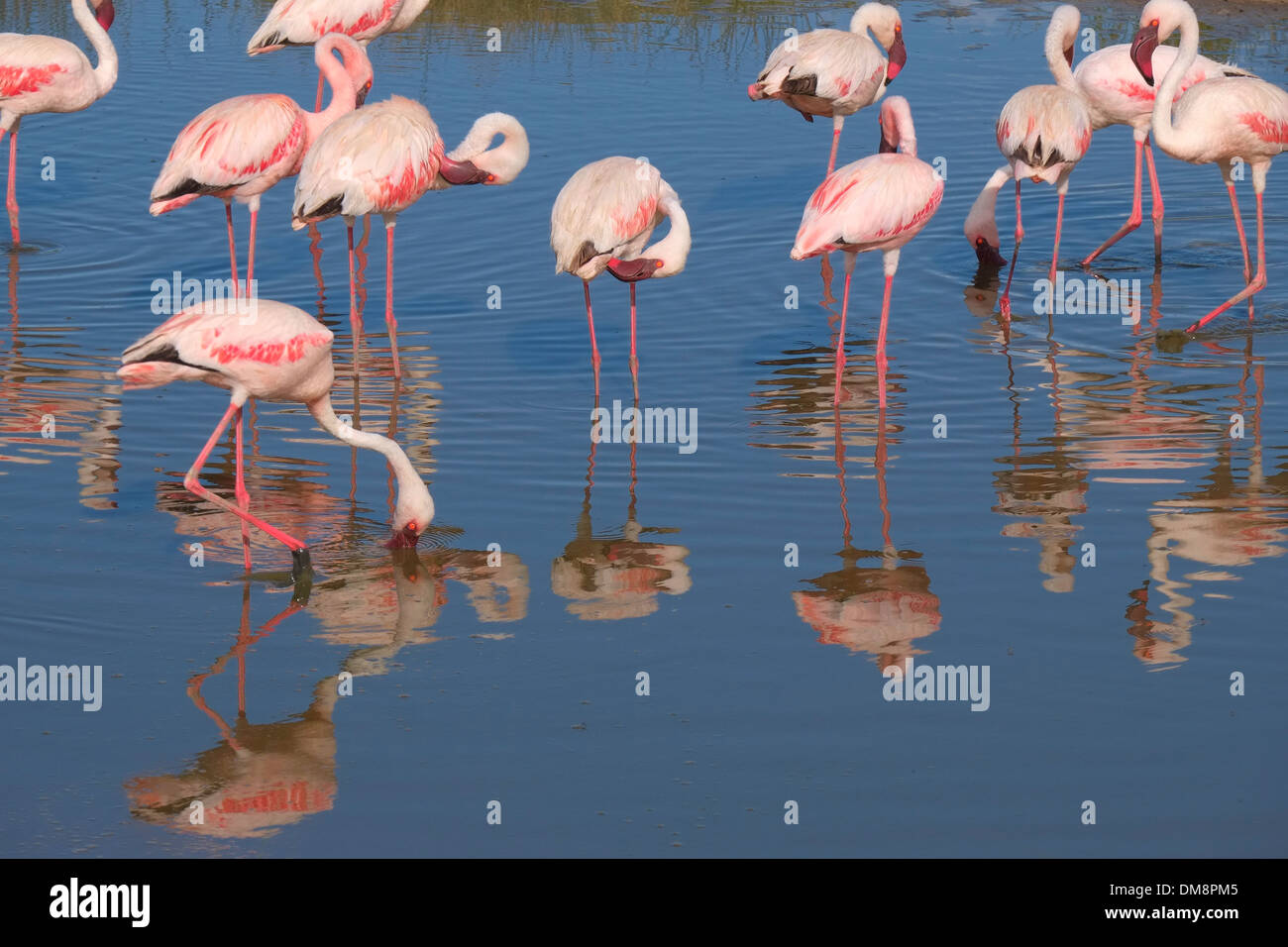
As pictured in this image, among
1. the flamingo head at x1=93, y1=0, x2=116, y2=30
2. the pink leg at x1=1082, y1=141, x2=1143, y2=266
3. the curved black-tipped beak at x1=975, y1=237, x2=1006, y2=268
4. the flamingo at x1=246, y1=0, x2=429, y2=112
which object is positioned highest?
the flamingo head at x1=93, y1=0, x2=116, y2=30

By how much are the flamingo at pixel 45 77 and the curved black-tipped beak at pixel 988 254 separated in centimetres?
548

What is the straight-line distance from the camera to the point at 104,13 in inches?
482

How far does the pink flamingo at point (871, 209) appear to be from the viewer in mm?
8586

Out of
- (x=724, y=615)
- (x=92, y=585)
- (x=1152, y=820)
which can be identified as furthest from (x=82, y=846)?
(x=1152, y=820)

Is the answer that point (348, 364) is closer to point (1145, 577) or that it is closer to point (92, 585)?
point (92, 585)

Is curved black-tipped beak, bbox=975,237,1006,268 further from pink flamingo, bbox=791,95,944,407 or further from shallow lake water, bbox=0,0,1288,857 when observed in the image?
pink flamingo, bbox=791,95,944,407

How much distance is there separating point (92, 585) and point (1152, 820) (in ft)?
12.3

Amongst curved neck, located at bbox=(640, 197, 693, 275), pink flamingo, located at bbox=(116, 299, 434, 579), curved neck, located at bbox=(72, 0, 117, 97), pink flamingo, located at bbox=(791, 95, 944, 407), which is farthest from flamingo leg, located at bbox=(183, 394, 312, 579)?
curved neck, located at bbox=(72, 0, 117, 97)

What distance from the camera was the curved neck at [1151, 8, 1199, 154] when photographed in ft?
32.8

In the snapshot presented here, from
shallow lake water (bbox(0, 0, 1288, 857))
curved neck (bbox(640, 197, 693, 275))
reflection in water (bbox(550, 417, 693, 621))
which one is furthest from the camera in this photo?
curved neck (bbox(640, 197, 693, 275))

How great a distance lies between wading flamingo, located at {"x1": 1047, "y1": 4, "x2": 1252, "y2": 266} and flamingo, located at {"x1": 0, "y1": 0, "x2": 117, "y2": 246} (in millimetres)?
5976

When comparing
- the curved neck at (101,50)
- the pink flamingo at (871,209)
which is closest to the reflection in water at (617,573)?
the pink flamingo at (871,209)

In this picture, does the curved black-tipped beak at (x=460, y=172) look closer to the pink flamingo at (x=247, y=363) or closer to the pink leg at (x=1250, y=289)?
the pink flamingo at (x=247, y=363)
